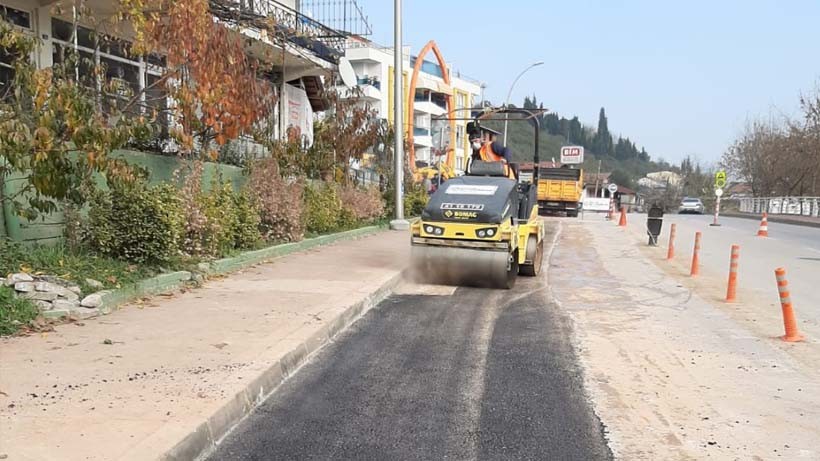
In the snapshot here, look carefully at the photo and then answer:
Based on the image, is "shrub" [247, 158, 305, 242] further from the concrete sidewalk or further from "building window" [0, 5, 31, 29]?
"building window" [0, 5, 31, 29]

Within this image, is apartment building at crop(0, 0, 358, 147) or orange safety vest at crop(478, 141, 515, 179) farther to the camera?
orange safety vest at crop(478, 141, 515, 179)

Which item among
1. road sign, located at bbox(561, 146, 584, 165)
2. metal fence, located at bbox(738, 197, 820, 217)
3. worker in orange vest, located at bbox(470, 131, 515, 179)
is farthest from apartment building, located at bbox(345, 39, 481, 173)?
worker in orange vest, located at bbox(470, 131, 515, 179)

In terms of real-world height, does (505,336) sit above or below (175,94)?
below

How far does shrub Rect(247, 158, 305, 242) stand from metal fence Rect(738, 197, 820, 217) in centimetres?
4250

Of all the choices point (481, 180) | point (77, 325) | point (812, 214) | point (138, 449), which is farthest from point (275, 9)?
point (812, 214)

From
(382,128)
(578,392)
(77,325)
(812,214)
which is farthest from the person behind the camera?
(812,214)

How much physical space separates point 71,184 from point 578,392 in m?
5.76

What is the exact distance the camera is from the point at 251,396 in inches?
188

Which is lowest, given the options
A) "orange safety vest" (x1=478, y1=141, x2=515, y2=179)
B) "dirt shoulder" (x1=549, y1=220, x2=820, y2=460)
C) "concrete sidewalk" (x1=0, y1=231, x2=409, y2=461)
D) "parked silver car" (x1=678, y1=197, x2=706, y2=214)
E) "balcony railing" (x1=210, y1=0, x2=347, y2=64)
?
"parked silver car" (x1=678, y1=197, x2=706, y2=214)

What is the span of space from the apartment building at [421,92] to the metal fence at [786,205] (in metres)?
25.7

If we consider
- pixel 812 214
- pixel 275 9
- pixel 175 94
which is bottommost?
pixel 812 214

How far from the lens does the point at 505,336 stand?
712cm

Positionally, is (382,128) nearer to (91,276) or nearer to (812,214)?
(91,276)

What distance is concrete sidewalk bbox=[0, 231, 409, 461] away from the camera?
3758 millimetres
